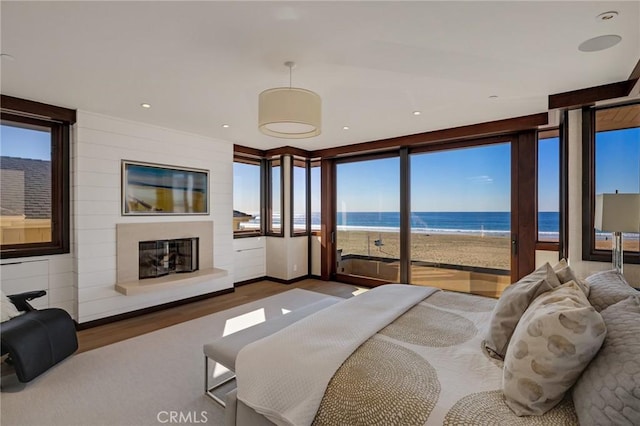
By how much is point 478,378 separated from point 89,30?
301 centimetres

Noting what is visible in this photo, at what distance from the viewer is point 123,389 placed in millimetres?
2455

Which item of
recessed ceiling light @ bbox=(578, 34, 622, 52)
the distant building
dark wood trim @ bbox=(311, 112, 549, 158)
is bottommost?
the distant building

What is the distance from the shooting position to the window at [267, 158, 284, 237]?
20.5ft

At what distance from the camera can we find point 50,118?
3600mm

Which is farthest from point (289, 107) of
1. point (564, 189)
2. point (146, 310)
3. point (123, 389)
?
point (146, 310)

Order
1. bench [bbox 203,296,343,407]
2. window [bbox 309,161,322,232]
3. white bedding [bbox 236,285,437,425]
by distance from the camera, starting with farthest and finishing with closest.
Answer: window [bbox 309,161,322,232]
bench [bbox 203,296,343,407]
white bedding [bbox 236,285,437,425]

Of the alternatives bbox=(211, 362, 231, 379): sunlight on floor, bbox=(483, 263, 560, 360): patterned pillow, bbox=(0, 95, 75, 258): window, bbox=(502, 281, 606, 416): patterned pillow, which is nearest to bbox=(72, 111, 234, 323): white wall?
bbox=(0, 95, 75, 258): window

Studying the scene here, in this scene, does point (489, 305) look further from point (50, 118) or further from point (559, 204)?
point (50, 118)

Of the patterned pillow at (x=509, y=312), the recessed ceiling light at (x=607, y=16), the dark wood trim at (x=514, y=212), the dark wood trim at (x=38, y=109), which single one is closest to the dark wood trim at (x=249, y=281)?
the dark wood trim at (x=38, y=109)

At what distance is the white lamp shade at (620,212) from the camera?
255cm

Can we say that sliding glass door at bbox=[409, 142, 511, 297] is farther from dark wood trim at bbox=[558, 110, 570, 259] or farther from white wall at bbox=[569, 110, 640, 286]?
white wall at bbox=[569, 110, 640, 286]

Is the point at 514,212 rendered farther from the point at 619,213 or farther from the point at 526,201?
the point at 619,213

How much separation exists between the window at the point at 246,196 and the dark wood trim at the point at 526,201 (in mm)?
4333

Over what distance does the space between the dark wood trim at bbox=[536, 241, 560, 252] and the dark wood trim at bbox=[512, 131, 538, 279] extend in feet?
0.20
